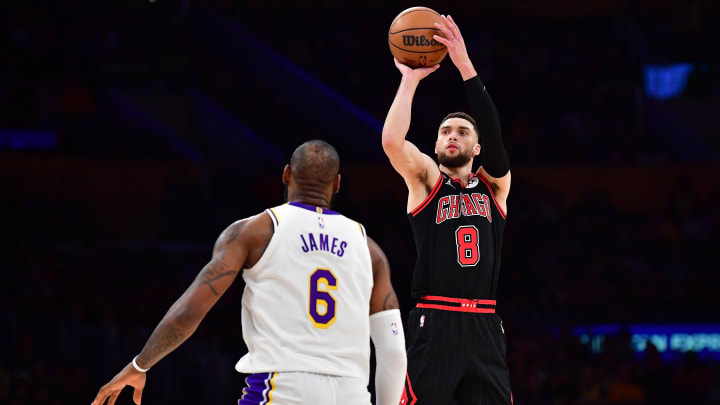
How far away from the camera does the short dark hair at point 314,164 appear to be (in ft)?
13.9

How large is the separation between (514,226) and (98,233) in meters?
7.01

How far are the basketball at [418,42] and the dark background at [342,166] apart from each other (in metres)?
5.48

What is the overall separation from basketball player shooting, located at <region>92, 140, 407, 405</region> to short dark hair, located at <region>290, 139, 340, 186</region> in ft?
0.43

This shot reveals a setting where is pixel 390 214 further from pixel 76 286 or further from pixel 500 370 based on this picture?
pixel 500 370

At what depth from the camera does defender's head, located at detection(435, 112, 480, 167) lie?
5.87 metres

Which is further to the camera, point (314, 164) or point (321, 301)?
point (314, 164)

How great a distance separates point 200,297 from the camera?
4.00 meters

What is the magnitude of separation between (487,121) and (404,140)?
0.51m

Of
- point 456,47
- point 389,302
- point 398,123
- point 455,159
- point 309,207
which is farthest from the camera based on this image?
point 455,159

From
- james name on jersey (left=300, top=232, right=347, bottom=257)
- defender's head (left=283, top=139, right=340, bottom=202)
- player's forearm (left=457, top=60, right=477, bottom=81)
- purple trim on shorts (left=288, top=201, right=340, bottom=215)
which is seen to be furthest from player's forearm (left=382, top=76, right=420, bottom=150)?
james name on jersey (left=300, top=232, right=347, bottom=257)

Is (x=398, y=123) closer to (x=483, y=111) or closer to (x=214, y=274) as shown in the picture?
(x=483, y=111)

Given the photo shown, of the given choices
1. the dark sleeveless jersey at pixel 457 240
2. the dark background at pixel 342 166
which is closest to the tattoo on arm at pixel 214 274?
the dark sleeveless jersey at pixel 457 240

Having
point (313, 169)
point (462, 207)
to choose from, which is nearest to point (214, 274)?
point (313, 169)

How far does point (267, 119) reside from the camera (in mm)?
17406
